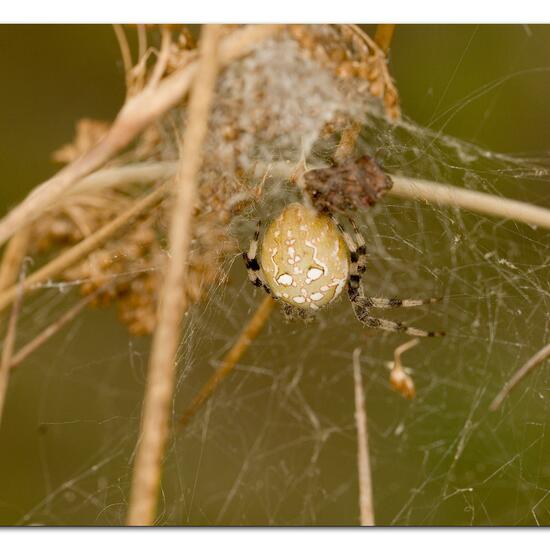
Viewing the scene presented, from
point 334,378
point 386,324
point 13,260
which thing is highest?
point 13,260

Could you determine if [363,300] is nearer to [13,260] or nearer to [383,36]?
[383,36]

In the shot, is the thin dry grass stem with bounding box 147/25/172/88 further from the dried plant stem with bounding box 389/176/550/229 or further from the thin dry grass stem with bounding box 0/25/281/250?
the dried plant stem with bounding box 389/176/550/229

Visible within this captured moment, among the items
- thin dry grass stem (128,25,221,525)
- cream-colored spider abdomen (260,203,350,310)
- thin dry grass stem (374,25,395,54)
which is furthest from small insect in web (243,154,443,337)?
thin dry grass stem (128,25,221,525)

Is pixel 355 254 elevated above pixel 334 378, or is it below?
above

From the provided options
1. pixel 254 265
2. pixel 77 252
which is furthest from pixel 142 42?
pixel 254 265

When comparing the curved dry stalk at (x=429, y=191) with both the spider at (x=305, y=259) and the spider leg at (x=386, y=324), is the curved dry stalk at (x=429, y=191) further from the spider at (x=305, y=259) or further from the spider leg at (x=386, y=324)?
the spider leg at (x=386, y=324)

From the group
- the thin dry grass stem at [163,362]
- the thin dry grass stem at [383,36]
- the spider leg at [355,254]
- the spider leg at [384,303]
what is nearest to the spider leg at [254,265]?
the spider leg at [355,254]
